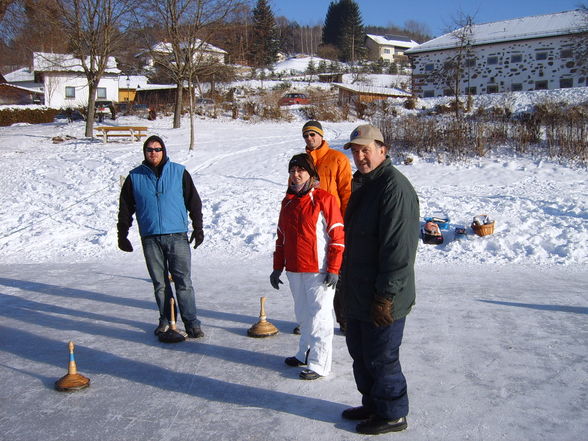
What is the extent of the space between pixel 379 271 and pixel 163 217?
107 inches

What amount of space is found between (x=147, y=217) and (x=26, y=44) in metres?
26.7

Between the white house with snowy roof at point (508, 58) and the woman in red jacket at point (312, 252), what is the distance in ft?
107

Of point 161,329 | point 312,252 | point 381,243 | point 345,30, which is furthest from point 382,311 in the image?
point 345,30

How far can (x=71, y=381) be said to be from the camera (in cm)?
441

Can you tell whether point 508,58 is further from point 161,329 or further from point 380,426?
point 380,426

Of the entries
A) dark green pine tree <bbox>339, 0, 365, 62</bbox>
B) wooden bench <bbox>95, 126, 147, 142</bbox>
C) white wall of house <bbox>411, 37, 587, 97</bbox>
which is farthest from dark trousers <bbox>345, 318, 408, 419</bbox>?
dark green pine tree <bbox>339, 0, 365, 62</bbox>

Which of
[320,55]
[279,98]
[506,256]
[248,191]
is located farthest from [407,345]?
[320,55]

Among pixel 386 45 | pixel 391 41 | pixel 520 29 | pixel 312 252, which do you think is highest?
pixel 391 41

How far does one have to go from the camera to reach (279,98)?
37.5 meters

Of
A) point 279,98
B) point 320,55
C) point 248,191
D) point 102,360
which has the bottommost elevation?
point 102,360

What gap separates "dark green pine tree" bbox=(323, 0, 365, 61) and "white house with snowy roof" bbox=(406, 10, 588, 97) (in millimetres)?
45077

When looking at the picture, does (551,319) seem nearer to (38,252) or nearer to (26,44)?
(38,252)

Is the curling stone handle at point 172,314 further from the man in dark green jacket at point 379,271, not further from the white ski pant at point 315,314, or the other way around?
the man in dark green jacket at point 379,271

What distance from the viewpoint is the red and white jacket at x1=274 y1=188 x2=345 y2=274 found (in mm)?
4277
